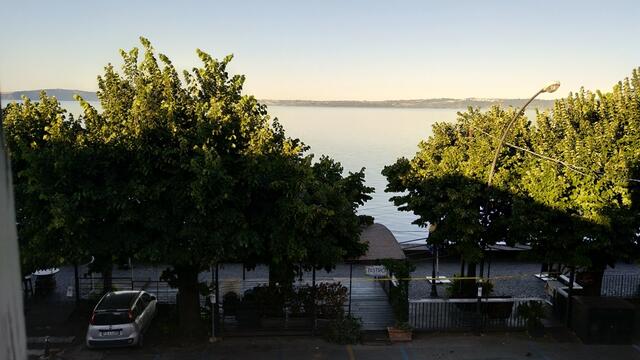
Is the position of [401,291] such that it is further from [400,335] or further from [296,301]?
[296,301]

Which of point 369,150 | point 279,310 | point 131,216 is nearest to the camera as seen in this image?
point 131,216

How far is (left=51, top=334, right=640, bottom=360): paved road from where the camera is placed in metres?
13.3

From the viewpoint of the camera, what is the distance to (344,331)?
14.3m

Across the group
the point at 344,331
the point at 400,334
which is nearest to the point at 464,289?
the point at 400,334

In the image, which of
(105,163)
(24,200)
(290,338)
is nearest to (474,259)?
(290,338)

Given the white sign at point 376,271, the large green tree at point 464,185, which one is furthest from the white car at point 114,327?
the large green tree at point 464,185

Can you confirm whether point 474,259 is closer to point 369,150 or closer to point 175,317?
point 175,317

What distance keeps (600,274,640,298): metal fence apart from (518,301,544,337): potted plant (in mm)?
5497

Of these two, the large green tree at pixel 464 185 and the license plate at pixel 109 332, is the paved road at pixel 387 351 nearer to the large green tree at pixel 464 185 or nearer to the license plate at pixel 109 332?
the license plate at pixel 109 332

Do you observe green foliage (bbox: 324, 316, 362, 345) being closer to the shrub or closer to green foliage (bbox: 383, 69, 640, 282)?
the shrub

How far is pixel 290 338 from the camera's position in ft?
47.7

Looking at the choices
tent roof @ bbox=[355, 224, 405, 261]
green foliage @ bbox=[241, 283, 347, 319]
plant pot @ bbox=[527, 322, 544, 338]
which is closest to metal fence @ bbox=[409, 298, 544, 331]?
plant pot @ bbox=[527, 322, 544, 338]

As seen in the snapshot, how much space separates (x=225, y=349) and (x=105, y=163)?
5840 millimetres

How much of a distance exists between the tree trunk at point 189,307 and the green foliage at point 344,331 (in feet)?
12.0
